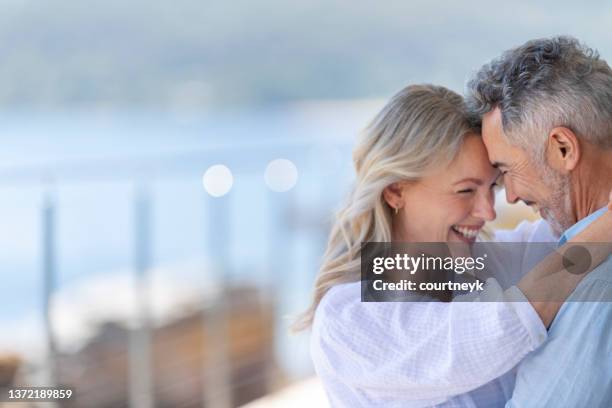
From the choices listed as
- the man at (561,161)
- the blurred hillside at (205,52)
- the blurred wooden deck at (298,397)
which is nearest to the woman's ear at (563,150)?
the man at (561,161)

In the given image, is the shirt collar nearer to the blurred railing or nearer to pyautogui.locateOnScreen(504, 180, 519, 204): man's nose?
pyautogui.locateOnScreen(504, 180, 519, 204): man's nose

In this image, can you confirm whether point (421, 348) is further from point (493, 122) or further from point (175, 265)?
point (175, 265)

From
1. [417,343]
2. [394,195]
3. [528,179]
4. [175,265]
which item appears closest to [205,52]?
[175,265]

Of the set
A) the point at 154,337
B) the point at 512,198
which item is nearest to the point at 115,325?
the point at 154,337

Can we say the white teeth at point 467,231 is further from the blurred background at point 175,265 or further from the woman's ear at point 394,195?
the blurred background at point 175,265

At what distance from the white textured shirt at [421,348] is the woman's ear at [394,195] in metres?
0.16

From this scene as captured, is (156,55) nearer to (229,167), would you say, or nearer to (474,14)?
(474,14)

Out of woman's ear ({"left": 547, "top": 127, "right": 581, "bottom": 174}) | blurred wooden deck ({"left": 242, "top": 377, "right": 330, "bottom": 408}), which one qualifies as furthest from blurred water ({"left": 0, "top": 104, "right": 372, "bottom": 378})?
woman's ear ({"left": 547, "top": 127, "right": 581, "bottom": 174})

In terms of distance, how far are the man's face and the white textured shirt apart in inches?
6.7

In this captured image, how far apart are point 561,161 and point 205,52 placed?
10021 millimetres

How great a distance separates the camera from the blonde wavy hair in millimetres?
1235

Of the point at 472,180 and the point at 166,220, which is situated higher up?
the point at 472,180

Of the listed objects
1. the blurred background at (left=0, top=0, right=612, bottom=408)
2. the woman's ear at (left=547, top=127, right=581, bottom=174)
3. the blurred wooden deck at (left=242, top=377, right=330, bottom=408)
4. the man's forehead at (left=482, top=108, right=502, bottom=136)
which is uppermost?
the man's forehead at (left=482, top=108, right=502, bottom=136)

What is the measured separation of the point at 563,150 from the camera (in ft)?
3.70
